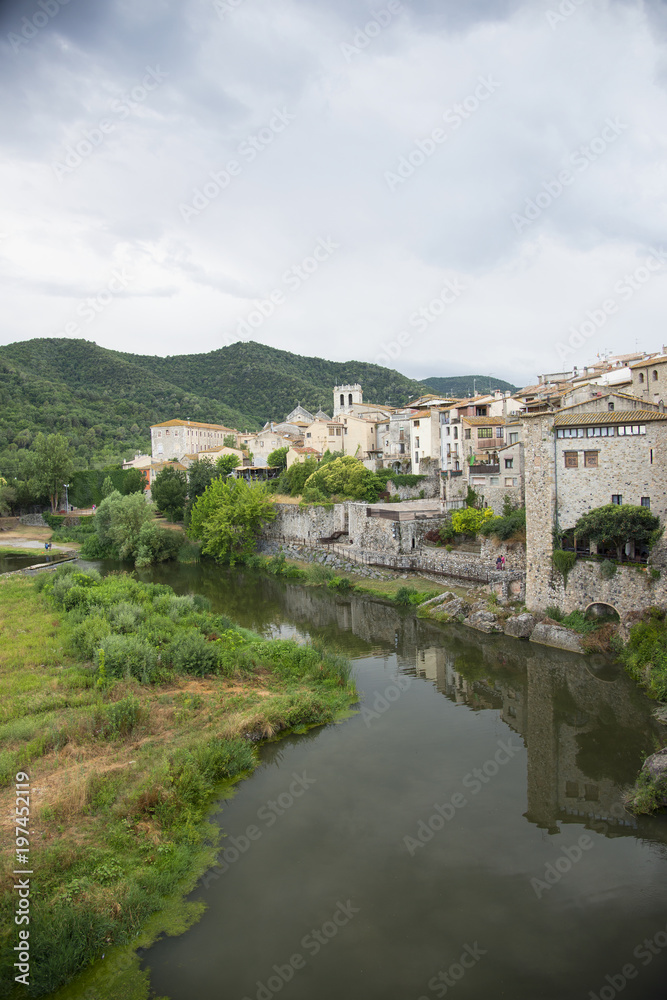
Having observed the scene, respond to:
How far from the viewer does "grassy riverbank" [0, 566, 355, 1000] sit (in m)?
7.76

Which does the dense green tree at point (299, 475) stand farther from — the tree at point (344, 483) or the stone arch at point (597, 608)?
the stone arch at point (597, 608)

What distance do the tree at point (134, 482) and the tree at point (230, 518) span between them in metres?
14.1

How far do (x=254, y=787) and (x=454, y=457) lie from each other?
94.5 feet

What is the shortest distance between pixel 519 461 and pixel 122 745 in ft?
79.1

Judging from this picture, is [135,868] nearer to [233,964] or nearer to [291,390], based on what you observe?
[233,964]

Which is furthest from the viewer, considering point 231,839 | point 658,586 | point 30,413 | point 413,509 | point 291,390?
point 291,390

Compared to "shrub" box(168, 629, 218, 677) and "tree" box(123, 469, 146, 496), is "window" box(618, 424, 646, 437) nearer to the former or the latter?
"shrub" box(168, 629, 218, 677)

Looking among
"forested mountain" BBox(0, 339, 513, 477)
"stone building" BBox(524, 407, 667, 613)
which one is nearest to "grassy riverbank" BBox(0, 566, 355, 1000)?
"stone building" BBox(524, 407, 667, 613)

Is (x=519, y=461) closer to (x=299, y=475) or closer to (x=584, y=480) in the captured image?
(x=584, y=480)

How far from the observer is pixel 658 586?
16531 millimetres

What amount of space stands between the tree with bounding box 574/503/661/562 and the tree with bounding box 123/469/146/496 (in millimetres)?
40835

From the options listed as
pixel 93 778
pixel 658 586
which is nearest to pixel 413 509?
pixel 658 586

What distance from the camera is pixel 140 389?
90312 mm

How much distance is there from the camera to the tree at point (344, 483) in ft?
127
